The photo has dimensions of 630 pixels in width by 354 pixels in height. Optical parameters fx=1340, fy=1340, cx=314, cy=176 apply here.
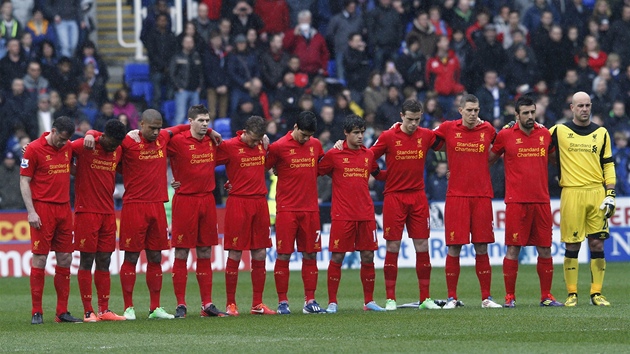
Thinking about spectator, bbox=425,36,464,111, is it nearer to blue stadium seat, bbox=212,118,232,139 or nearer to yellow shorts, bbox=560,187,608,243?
blue stadium seat, bbox=212,118,232,139

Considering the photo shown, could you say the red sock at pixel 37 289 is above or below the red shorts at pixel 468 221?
below

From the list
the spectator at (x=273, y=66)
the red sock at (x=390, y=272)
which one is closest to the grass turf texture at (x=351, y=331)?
the red sock at (x=390, y=272)

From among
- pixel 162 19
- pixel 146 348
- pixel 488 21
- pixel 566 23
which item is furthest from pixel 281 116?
pixel 146 348

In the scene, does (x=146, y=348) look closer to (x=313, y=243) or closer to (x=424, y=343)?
(x=424, y=343)

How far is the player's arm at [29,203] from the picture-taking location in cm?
1622

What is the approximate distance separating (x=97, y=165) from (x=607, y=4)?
19181 millimetres

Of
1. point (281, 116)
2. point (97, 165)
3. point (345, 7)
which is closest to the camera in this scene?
point (97, 165)

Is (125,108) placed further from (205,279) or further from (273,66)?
(205,279)

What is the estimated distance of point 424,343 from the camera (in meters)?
13.4

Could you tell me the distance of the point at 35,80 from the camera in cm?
2842

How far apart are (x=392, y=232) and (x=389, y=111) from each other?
39.4 feet

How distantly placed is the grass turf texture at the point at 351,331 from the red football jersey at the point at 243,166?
162 centimetres

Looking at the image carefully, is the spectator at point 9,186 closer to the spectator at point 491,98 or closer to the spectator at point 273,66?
the spectator at point 273,66

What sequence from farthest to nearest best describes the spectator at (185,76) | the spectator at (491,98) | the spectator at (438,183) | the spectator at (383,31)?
the spectator at (383,31)
the spectator at (491,98)
the spectator at (185,76)
the spectator at (438,183)
